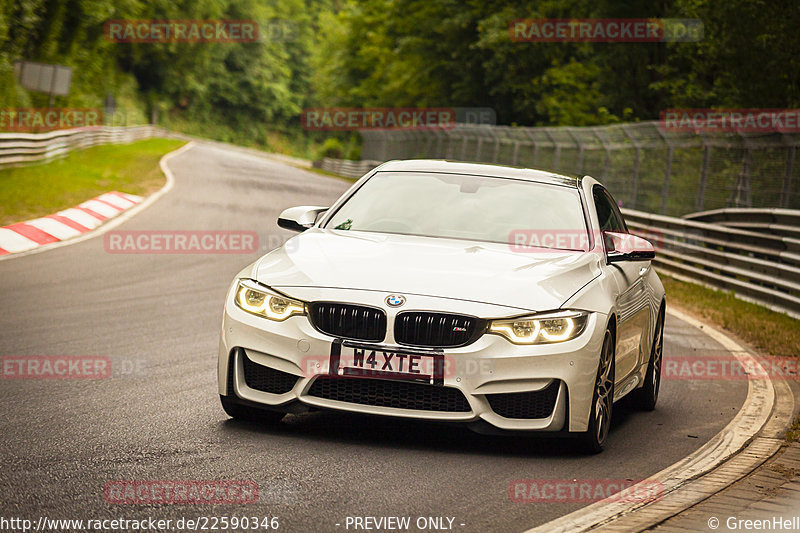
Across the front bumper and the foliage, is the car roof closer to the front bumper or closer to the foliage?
the front bumper

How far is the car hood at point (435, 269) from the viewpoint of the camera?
20.0 feet

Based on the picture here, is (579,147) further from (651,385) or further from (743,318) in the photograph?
(651,385)

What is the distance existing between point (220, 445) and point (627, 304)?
105 inches

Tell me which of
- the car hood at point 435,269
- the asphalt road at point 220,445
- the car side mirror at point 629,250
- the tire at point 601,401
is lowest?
the asphalt road at point 220,445

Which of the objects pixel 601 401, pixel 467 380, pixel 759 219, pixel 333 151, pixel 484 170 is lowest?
pixel 333 151

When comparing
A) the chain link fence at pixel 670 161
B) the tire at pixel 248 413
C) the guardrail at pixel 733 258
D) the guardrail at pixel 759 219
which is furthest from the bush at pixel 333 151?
the tire at pixel 248 413

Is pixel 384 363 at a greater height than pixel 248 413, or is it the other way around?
pixel 384 363

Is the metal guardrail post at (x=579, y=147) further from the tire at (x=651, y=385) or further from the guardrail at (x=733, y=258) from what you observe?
the tire at (x=651, y=385)

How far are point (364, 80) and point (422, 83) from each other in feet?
71.8

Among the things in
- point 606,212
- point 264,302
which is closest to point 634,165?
point 606,212

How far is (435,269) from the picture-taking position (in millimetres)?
6316

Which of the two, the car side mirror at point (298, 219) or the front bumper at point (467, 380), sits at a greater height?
the car side mirror at point (298, 219)

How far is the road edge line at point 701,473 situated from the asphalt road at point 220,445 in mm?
105

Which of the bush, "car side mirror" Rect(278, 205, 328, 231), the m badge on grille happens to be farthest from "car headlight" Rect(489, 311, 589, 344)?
the bush
